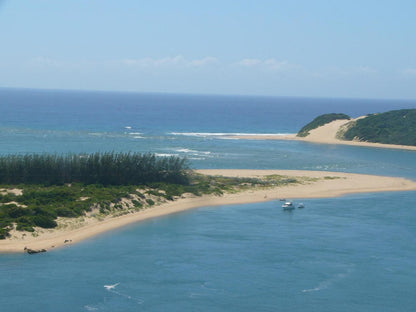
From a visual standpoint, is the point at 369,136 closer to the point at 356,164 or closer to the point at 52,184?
the point at 356,164

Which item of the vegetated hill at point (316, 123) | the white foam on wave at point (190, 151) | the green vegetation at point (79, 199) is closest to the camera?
the green vegetation at point (79, 199)

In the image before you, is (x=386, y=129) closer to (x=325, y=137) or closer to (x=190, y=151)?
(x=325, y=137)

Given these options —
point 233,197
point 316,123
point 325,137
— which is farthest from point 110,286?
point 316,123

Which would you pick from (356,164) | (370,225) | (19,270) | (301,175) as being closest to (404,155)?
(356,164)

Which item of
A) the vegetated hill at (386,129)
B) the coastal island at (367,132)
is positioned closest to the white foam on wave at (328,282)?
the coastal island at (367,132)

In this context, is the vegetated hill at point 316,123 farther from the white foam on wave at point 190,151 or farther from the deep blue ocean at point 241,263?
the deep blue ocean at point 241,263

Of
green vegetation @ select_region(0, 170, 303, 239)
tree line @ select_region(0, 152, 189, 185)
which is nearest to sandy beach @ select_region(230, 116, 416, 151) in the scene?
green vegetation @ select_region(0, 170, 303, 239)
